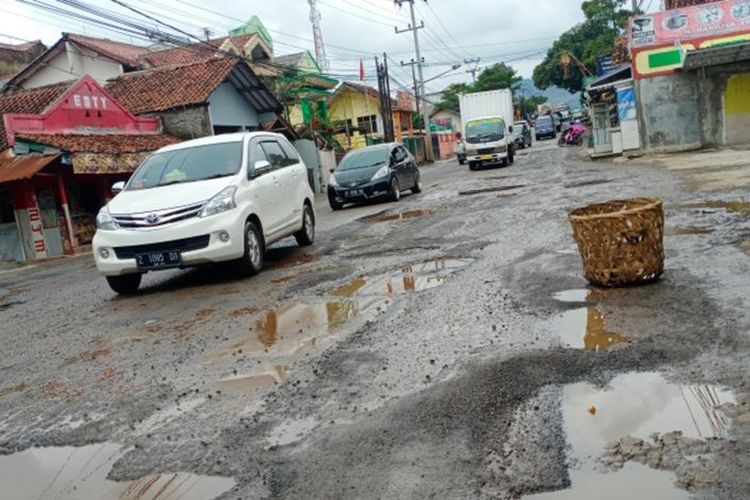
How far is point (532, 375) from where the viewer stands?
414 centimetres

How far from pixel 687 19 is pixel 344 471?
25.6m

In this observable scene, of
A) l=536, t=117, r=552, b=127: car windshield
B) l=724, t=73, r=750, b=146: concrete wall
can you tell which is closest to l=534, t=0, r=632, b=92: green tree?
l=536, t=117, r=552, b=127: car windshield

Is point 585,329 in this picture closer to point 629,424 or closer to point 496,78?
point 629,424

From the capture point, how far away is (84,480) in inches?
135

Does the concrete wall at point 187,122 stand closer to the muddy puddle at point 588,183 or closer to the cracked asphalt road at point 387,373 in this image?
the muddy puddle at point 588,183

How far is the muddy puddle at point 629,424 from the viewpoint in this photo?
288cm

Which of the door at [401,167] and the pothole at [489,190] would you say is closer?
the pothole at [489,190]

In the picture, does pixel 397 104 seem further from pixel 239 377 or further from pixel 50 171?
pixel 239 377

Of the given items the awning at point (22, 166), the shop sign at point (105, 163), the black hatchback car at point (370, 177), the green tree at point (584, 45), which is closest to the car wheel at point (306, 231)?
the black hatchback car at point (370, 177)

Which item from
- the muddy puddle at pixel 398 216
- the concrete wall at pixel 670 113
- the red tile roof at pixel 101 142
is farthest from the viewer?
the concrete wall at pixel 670 113

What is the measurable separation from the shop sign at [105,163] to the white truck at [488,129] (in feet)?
45.0

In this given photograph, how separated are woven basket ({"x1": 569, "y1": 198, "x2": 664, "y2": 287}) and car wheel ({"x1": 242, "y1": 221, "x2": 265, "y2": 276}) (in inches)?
159

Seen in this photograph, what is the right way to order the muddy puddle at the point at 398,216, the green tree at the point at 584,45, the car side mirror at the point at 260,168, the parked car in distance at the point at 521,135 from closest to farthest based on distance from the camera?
the car side mirror at the point at 260,168 → the muddy puddle at the point at 398,216 → the parked car in distance at the point at 521,135 → the green tree at the point at 584,45

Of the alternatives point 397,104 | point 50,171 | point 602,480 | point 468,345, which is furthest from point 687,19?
point 397,104
